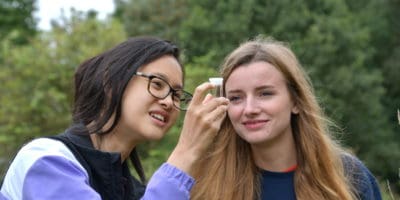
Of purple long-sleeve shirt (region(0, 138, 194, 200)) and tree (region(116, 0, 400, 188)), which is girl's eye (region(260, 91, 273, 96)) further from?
tree (region(116, 0, 400, 188))

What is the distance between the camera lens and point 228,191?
10.5 feet

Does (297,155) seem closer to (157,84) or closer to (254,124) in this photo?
(254,124)

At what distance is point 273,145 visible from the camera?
3195 mm

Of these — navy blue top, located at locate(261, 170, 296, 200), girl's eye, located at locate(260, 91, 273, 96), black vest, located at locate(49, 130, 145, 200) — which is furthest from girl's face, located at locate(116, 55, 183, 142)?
navy blue top, located at locate(261, 170, 296, 200)

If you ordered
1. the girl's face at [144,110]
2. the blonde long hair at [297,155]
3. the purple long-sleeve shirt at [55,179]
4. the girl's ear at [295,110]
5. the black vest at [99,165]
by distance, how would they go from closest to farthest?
the purple long-sleeve shirt at [55,179]
the black vest at [99,165]
the girl's face at [144,110]
the blonde long hair at [297,155]
the girl's ear at [295,110]

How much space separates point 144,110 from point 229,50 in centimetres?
1522

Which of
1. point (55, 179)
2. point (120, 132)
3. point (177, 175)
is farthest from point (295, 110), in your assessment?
point (55, 179)

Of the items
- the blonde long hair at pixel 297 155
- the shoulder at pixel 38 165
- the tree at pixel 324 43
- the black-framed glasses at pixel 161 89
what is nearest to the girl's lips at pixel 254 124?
the blonde long hair at pixel 297 155

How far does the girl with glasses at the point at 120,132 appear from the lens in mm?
2453

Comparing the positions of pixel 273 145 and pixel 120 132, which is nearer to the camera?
pixel 120 132

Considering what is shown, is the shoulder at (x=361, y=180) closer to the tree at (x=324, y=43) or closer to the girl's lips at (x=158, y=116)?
the girl's lips at (x=158, y=116)

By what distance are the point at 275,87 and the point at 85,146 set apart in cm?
92

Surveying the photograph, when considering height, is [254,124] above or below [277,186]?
above

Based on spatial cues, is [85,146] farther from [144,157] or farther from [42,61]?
[42,61]
